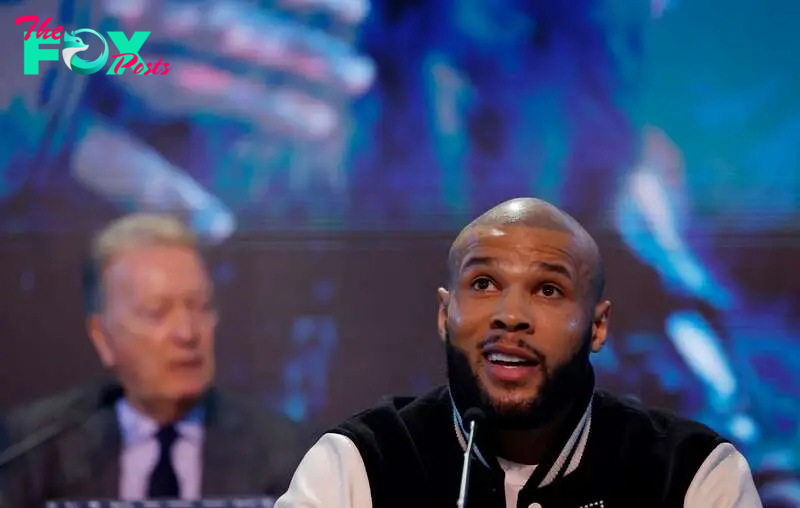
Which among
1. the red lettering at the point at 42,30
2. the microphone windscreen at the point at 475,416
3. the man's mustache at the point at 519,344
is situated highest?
the red lettering at the point at 42,30

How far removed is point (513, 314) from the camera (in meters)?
2.10

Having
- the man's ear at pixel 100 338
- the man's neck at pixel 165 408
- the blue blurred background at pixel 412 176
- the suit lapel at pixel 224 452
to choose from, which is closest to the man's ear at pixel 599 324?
the blue blurred background at pixel 412 176

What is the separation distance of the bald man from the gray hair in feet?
4.18

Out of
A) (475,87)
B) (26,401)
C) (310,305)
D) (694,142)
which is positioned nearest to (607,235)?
(694,142)

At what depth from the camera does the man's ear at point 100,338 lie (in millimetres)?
3301

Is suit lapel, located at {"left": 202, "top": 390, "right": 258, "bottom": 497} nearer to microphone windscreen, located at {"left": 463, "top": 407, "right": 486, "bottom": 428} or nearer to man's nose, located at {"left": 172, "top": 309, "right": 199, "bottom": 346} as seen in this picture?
man's nose, located at {"left": 172, "top": 309, "right": 199, "bottom": 346}

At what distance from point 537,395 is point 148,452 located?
5.09 ft

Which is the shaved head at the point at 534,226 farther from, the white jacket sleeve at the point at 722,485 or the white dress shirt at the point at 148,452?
the white dress shirt at the point at 148,452

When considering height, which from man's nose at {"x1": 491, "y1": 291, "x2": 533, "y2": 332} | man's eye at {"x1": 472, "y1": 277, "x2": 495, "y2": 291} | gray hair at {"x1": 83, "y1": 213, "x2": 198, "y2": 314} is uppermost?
gray hair at {"x1": 83, "y1": 213, "x2": 198, "y2": 314}

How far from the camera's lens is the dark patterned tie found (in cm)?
325

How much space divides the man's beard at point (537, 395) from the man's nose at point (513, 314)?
51mm

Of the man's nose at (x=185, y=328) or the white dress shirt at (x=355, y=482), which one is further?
the man's nose at (x=185, y=328)

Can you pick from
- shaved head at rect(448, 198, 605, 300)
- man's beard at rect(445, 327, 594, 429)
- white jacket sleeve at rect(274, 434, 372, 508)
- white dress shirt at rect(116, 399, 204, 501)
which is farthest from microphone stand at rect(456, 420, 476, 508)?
white dress shirt at rect(116, 399, 204, 501)

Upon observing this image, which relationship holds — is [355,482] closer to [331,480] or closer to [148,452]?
[331,480]
